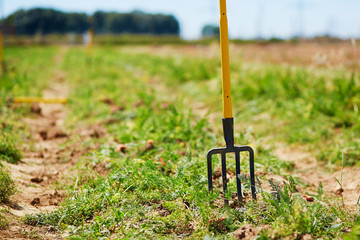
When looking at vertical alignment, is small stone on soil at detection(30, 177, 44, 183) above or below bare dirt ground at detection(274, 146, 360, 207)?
above

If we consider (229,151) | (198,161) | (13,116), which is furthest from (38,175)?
(13,116)

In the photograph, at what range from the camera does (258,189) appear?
7.50ft

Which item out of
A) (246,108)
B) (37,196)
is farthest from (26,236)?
(246,108)

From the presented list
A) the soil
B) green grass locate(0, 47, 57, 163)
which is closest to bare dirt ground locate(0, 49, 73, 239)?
the soil

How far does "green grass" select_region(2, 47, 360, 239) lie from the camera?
2010 mm

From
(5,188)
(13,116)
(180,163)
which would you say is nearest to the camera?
(5,188)

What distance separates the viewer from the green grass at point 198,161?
2.01 metres

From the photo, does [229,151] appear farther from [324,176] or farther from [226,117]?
[324,176]

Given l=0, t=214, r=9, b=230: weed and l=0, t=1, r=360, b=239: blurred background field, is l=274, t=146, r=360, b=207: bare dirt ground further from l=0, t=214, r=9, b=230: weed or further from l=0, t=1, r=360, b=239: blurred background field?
l=0, t=214, r=9, b=230: weed

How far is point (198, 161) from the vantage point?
2.83m

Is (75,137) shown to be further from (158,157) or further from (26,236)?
(26,236)

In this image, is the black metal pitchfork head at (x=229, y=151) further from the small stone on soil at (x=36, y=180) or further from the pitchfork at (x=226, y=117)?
the small stone on soil at (x=36, y=180)

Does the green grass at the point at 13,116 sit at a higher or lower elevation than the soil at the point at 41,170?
higher

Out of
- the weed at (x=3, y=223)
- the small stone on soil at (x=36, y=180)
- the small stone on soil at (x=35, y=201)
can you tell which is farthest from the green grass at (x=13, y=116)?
the weed at (x=3, y=223)
